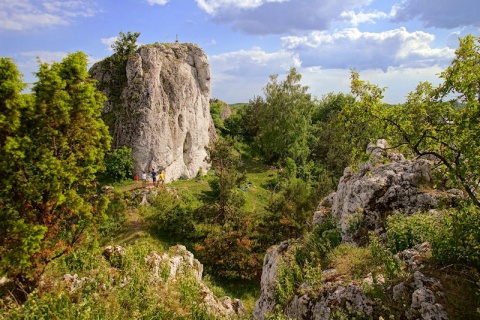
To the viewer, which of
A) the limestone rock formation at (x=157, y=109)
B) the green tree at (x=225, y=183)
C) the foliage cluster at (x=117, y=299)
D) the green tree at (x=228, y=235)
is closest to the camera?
the foliage cluster at (x=117, y=299)

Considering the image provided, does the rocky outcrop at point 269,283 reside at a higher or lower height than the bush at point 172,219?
higher

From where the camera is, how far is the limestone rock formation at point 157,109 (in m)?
31.9

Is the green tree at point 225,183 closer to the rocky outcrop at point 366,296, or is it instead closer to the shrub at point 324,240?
the shrub at point 324,240

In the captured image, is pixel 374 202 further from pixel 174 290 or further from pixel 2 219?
pixel 2 219

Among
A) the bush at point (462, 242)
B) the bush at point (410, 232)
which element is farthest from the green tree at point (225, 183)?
the bush at point (462, 242)

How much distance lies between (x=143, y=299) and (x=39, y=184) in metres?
5.91

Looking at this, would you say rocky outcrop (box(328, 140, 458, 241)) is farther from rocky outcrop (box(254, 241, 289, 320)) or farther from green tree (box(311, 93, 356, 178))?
green tree (box(311, 93, 356, 178))

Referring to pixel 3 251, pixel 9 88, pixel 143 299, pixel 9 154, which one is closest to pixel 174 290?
pixel 143 299

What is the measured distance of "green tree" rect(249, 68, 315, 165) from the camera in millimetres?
42875

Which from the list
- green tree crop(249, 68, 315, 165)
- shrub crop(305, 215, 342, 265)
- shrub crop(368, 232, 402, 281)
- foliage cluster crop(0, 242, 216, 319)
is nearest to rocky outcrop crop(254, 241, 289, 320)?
shrub crop(305, 215, 342, 265)

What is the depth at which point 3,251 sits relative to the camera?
10.5m

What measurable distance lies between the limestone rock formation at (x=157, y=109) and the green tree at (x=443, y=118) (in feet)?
88.6

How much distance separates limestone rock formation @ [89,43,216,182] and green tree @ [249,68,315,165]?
37.2ft

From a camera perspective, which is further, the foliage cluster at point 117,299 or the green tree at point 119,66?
the green tree at point 119,66
